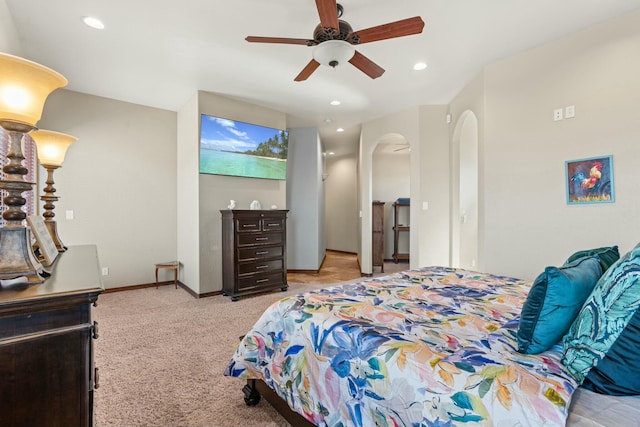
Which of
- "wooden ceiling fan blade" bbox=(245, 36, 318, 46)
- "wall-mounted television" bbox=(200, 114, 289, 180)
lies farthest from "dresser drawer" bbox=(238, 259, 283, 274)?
"wooden ceiling fan blade" bbox=(245, 36, 318, 46)

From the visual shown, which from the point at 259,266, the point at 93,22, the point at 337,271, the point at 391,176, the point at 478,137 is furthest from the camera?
the point at 391,176

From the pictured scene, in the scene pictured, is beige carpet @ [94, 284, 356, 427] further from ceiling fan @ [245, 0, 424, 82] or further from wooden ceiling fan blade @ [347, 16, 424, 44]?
wooden ceiling fan blade @ [347, 16, 424, 44]

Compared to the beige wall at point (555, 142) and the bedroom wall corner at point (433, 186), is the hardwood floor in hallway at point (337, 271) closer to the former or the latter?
the bedroom wall corner at point (433, 186)

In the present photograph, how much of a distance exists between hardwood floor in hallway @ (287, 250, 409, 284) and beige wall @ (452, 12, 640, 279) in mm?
2586

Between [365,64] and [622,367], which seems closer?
[622,367]

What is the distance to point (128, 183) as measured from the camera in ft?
14.5

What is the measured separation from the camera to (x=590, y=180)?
107 inches

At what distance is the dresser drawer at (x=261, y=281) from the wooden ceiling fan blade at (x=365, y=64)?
2946 millimetres

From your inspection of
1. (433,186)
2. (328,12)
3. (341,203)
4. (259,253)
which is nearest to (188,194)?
(259,253)

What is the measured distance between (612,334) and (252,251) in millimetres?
3703

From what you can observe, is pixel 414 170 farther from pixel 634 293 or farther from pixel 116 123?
pixel 116 123

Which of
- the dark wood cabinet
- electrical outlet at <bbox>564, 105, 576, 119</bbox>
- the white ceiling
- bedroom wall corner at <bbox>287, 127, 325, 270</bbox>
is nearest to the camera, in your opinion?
the white ceiling

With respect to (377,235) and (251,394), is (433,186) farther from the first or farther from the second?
(251,394)

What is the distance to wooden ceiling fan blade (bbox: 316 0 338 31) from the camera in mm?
1812
